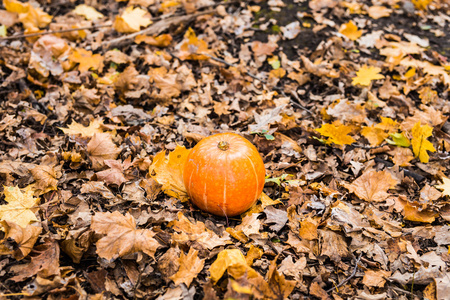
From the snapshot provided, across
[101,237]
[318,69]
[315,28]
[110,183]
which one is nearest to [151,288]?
[101,237]

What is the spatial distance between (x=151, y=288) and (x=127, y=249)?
0.31 metres

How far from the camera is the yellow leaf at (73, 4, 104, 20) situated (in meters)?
5.11

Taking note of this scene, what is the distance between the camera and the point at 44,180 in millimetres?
2676

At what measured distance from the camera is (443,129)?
370 cm

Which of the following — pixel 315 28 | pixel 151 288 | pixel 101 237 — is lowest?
pixel 151 288

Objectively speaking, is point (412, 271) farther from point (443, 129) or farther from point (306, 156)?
point (443, 129)

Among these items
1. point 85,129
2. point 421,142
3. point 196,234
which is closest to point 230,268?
point 196,234

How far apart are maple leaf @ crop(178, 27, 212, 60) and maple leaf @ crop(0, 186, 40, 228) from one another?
2.71 metres

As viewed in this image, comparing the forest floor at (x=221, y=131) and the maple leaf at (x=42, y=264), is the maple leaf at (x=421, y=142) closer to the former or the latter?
the forest floor at (x=221, y=131)

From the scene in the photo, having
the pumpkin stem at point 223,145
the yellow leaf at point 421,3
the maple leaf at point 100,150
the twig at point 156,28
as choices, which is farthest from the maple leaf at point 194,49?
the yellow leaf at point 421,3

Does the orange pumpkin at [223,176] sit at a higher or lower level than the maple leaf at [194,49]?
lower

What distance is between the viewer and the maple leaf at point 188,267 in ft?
6.90

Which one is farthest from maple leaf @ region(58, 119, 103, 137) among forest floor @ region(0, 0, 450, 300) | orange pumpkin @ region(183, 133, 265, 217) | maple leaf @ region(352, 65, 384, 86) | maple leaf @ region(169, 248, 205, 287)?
maple leaf @ region(352, 65, 384, 86)

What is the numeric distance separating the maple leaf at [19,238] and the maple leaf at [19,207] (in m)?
0.17
